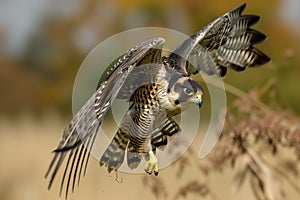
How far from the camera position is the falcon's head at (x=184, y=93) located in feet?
15.0

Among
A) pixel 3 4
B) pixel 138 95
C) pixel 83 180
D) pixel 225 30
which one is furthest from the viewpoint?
pixel 3 4

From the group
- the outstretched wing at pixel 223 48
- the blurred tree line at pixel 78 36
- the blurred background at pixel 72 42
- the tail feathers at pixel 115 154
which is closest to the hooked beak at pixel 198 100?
the outstretched wing at pixel 223 48

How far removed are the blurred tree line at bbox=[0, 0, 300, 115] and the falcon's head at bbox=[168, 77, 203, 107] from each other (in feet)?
28.2

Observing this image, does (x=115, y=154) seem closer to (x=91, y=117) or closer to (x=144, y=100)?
(x=144, y=100)

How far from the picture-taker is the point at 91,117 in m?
4.12

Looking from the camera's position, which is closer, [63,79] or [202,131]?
[202,131]

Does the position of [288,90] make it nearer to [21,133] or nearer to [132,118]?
[21,133]

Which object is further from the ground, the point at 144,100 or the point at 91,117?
the point at 91,117

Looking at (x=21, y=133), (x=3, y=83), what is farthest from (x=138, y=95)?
(x=3, y=83)

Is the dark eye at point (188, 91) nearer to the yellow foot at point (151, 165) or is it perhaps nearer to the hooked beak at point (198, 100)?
the hooked beak at point (198, 100)

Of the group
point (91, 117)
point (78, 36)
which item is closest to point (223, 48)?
point (91, 117)

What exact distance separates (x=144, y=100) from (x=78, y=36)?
1195cm

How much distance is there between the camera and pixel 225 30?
212 inches

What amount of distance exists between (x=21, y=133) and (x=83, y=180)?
344cm
